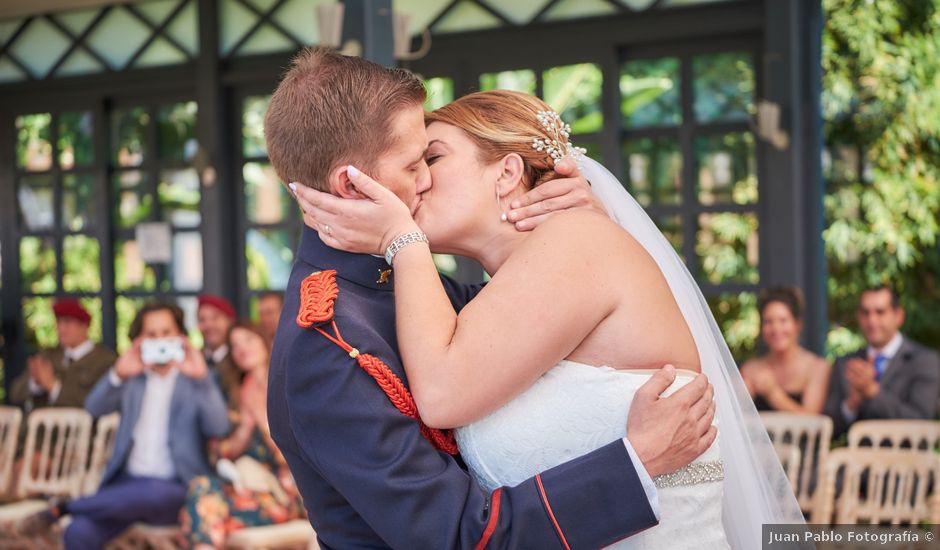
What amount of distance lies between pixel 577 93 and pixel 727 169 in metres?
1.06

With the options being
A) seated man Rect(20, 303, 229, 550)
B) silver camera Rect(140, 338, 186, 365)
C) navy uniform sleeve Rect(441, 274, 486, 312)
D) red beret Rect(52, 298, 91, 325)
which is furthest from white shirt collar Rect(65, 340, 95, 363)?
navy uniform sleeve Rect(441, 274, 486, 312)

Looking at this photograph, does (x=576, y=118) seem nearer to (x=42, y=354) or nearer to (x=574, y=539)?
(x=42, y=354)

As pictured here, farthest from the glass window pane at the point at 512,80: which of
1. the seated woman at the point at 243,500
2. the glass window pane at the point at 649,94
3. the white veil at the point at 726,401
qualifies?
the white veil at the point at 726,401

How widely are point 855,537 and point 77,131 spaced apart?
6557 mm

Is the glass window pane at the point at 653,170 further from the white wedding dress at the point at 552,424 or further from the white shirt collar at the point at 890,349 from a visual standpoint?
the white wedding dress at the point at 552,424

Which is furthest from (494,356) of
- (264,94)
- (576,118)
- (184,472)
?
(264,94)

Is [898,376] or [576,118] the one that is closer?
[898,376]

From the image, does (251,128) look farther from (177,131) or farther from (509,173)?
(509,173)

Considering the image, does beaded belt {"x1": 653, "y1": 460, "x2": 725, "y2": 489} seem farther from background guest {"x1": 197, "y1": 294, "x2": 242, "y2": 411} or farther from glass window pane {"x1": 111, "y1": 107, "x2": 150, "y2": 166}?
glass window pane {"x1": 111, "y1": 107, "x2": 150, "y2": 166}

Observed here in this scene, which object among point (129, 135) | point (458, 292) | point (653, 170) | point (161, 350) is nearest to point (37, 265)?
point (129, 135)

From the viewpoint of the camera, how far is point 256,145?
25.3ft

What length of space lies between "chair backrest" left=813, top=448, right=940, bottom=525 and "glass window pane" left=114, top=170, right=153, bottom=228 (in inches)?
221

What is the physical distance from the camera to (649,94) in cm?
667

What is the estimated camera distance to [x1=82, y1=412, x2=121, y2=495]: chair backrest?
18.1 ft
